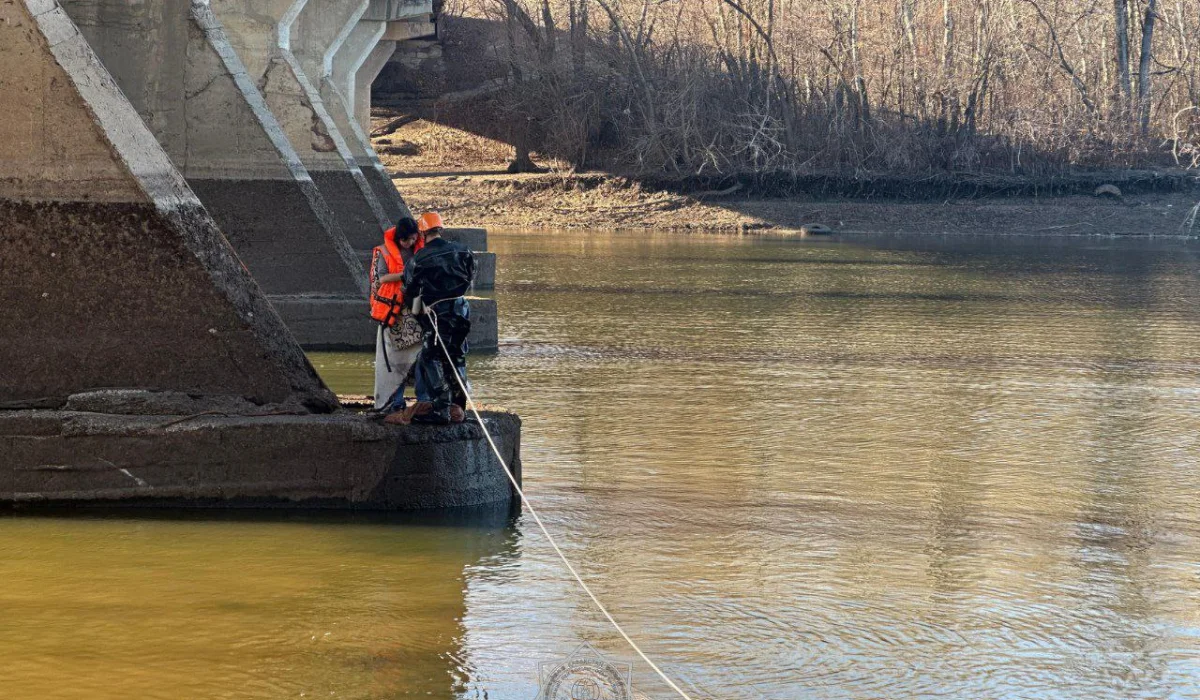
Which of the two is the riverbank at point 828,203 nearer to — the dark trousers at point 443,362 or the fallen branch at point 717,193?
the fallen branch at point 717,193

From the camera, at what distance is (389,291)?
10.1 metres

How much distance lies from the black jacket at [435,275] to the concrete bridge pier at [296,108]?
557 inches

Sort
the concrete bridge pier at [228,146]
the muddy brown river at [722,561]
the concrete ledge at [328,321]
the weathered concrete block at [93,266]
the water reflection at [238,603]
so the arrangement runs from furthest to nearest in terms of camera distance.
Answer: the concrete ledge at [328,321], the concrete bridge pier at [228,146], the weathered concrete block at [93,266], the muddy brown river at [722,561], the water reflection at [238,603]

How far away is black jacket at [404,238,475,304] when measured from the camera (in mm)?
9766

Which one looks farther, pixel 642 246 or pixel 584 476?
pixel 642 246

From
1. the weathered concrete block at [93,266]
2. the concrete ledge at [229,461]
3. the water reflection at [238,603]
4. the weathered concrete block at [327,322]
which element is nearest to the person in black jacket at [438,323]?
the concrete ledge at [229,461]

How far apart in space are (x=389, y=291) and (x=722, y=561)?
2735 mm

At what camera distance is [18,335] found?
10.0 m

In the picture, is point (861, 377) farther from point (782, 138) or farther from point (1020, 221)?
point (782, 138)

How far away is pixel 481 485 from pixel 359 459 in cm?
79

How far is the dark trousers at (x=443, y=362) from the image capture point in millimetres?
9688

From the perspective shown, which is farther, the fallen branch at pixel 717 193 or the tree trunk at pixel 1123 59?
the tree trunk at pixel 1123 59

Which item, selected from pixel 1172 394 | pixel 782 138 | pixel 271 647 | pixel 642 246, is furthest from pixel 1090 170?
pixel 271 647

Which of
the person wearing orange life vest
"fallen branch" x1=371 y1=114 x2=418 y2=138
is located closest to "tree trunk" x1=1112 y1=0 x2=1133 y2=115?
"fallen branch" x1=371 y1=114 x2=418 y2=138
